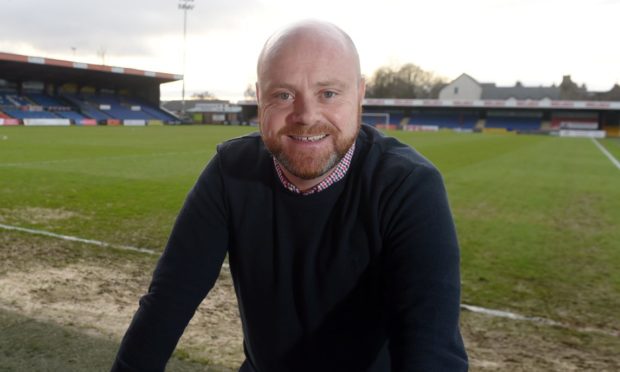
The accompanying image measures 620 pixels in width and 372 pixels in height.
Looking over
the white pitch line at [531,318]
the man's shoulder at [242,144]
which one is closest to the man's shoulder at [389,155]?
the man's shoulder at [242,144]

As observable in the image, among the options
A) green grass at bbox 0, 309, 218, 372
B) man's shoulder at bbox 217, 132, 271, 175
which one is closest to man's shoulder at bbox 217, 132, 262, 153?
man's shoulder at bbox 217, 132, 271, 175

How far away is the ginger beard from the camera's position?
4.70 feet

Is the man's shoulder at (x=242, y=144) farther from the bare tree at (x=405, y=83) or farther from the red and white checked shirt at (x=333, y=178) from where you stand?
the bare tree at (x=405, y=83)

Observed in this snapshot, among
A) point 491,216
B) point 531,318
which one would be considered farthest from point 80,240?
point 491,216

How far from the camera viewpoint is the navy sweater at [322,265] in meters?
1.34

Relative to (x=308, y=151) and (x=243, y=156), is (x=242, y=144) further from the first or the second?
(x=308, y=151)

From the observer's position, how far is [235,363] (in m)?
3.16

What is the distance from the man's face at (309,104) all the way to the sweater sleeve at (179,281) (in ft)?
1.00

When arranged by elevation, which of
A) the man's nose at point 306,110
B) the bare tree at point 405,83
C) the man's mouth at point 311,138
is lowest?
the man's mouth at point 311,138

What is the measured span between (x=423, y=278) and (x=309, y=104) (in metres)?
0.55

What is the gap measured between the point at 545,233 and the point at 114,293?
243 inches

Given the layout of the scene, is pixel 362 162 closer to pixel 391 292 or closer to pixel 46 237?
pixel 391 292

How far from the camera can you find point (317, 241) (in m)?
1.50

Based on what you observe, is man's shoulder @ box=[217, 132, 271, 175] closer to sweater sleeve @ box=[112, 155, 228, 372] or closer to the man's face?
sweater sleeve @ box=[112, 155, 228, 372]
